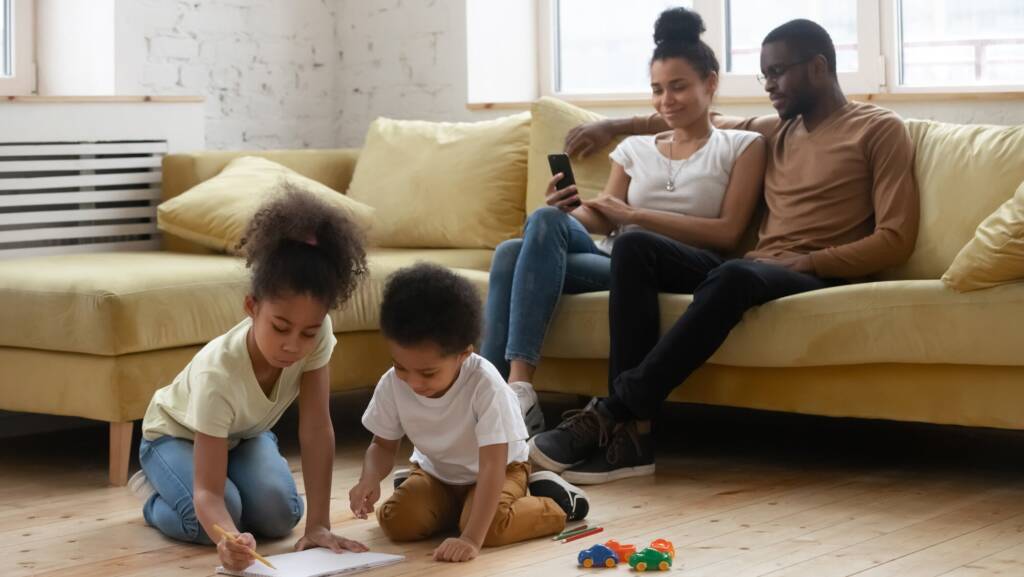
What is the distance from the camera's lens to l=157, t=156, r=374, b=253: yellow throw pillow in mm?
3762

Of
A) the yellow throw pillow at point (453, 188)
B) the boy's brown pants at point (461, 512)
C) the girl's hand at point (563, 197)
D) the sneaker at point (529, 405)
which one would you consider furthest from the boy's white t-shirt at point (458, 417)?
the yellow throw pillow at point (453, 188)

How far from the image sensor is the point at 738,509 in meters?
2.71

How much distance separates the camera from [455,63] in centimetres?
488

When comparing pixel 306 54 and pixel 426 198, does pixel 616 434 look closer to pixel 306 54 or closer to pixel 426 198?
pixel 426 198

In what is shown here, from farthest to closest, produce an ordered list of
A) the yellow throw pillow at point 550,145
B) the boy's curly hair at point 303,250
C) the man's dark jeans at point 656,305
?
the yellow throw pillow at point 550,145
the man's dark jeans at point 656,305
the boy's curly hair at point 303,250

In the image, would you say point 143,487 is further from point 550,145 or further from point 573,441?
point 550,145

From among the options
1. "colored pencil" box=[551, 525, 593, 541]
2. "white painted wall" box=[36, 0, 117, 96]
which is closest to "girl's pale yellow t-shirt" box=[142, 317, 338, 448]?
"colored pencil" box=[551, 525, 593, 541]

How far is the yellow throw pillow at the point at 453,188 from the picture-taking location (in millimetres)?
3998

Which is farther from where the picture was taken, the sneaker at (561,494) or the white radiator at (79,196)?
the white radiator at (79,196)

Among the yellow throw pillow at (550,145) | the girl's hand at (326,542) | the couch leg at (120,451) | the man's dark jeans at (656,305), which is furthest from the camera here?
the yellow throw pillow at (550,145)

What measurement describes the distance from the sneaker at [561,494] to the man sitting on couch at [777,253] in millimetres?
380

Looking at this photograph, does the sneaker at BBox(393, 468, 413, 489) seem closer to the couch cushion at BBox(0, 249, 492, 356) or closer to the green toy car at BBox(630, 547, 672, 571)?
the green toy car at BBox(630, 547, 672, 571)

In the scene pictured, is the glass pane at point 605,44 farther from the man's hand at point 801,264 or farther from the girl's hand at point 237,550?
the girl's hand at point 237,550

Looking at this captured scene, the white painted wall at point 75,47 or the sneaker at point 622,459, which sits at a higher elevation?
the white painted wall at point 75,47
